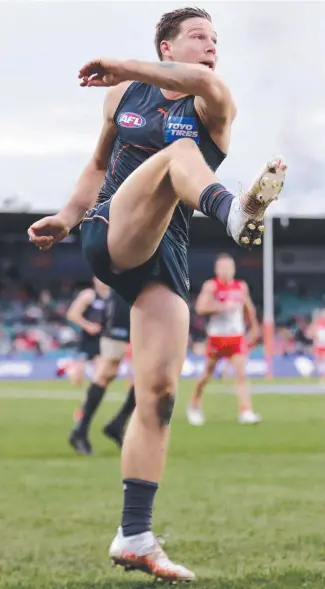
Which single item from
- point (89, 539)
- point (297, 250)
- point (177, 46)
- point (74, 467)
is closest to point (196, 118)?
point (177, 46)

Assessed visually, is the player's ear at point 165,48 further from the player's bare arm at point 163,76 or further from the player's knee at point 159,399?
the player's knee at point 159,399

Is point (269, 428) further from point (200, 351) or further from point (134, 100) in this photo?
point (200, 351)

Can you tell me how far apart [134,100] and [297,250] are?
3715 cm

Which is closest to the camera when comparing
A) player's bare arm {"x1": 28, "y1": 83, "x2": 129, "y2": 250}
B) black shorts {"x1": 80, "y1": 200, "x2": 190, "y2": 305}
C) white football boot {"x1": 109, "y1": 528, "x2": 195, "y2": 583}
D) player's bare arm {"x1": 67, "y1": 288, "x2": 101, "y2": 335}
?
white football boot {"x1": 109, "y1": 528, "x2": 195, "y2": 583}

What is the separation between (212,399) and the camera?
17688 mm

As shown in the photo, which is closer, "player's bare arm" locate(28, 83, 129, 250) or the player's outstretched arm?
the player's outstretched arm

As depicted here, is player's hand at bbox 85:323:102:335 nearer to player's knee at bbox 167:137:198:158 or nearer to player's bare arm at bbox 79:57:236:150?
player's knee at bbox 167:137:198:158

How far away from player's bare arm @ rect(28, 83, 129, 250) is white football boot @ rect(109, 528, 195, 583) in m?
1.31

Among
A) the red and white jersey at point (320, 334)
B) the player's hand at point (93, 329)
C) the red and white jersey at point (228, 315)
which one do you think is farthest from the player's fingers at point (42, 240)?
the red and white jersey at point (320, 334)

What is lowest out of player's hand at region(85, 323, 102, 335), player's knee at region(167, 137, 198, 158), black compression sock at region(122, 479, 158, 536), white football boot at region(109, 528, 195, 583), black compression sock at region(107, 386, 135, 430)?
player's hand at region(85, 323, 102, 335)

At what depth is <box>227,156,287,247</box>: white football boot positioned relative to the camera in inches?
130

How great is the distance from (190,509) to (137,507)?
1996 millimetres

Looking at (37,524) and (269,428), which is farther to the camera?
(269,428)

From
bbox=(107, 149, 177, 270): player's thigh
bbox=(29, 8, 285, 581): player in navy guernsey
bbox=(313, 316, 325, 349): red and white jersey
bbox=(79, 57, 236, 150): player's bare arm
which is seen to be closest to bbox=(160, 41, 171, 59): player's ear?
bbox=(29, 8, 285, 581): player in navy guernsey
